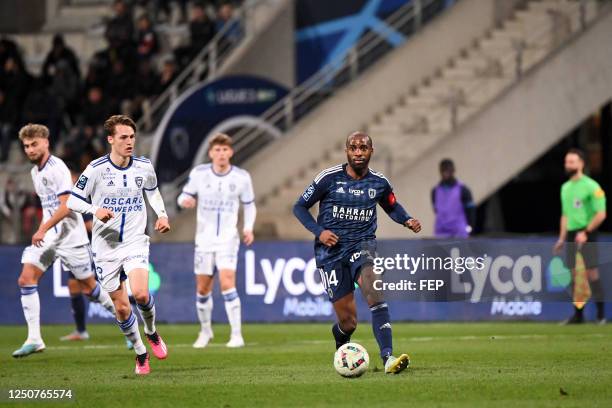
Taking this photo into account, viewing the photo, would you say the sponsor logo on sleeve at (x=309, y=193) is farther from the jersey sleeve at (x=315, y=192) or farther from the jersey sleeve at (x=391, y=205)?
the jersey sleeve at (x=391, y=205)

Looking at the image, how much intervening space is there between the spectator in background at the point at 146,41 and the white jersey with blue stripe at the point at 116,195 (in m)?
15.6

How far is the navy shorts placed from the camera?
1206 cm

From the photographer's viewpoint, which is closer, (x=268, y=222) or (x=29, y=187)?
(x=268, y=222)

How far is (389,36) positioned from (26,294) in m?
13.9

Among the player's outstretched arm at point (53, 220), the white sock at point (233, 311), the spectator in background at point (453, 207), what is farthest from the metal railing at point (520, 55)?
the player's outstretched arm at point (53, 220)

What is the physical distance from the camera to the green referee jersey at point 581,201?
18297mm

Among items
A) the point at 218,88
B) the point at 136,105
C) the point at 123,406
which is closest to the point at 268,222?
the point at 218,88

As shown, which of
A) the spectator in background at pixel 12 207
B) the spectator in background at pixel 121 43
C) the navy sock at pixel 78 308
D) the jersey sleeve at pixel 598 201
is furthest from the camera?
the spectator in background at pixel 121 43

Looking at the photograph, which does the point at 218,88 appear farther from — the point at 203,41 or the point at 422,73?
the point at 422,73

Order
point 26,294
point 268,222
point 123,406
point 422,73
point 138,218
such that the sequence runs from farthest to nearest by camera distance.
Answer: point 422,73, point 268,222, point 26,294, point 138,218, point 123,406

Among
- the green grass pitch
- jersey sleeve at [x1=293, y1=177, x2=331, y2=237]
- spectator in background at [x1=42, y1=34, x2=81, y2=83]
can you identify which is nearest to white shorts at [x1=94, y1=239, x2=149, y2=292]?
the green grass pitch

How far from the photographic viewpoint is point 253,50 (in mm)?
28109

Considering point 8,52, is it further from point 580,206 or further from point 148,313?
point 148,313

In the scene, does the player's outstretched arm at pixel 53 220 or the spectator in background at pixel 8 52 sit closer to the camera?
the player's outstretched arm at pixel 53 220
